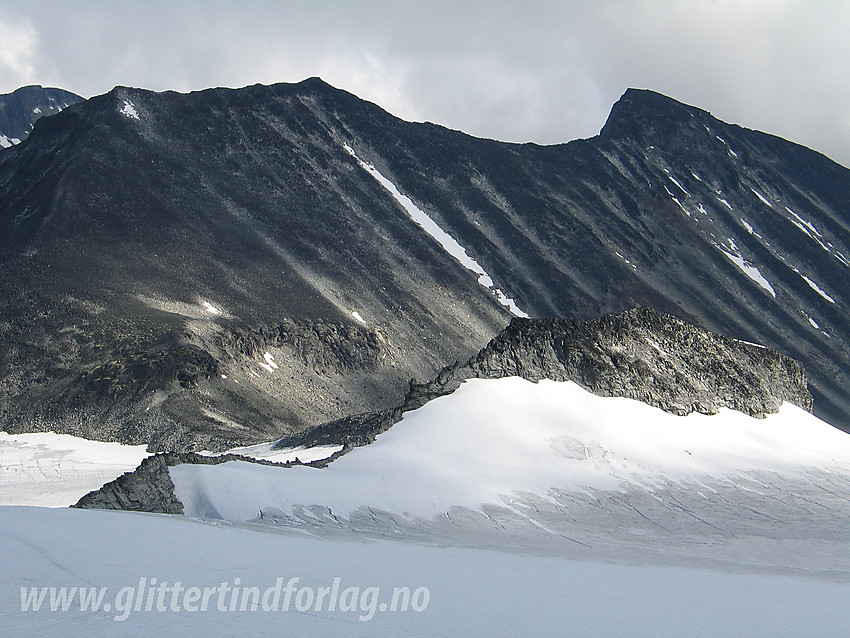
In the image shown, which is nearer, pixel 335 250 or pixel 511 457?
pixel 511 457

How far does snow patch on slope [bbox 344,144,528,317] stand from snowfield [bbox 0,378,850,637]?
5615 cm

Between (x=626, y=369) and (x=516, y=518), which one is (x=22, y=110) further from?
(x=516, y=518)

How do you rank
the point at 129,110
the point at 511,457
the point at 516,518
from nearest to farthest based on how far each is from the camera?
the point at 516,518
the point at 511,457
the point at 129,110

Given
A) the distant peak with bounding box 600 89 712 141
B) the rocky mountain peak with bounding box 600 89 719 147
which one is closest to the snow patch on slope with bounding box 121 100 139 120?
the rocky mountain peak with bounding box 600 89 719 147

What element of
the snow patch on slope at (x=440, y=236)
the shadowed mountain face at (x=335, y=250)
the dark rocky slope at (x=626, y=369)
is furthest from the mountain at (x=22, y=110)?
the dark rocky slope at (x=626, y=369)

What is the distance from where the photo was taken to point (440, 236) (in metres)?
95.4

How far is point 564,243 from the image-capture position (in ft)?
340

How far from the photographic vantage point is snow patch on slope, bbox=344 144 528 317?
298 feet

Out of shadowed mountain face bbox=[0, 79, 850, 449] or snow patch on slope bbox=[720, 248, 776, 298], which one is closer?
shadowed mountain face bbox=[0, 79, 850, 449]

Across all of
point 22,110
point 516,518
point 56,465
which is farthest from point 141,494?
point 22,110

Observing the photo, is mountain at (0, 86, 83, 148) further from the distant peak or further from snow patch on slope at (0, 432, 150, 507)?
snow patch on slope at (0, 432, 150, 507)

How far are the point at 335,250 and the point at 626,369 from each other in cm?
5612

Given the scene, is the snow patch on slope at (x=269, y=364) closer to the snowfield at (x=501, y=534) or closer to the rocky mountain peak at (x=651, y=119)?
the snowfield at (x=501, y=534)

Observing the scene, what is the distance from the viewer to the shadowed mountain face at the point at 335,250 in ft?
176
